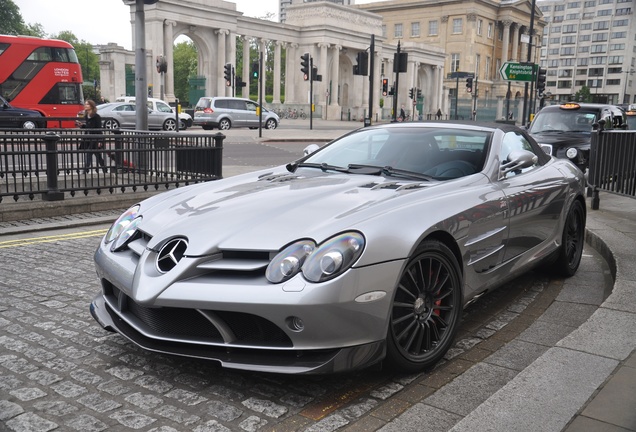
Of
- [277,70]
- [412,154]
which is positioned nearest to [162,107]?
[412,154]

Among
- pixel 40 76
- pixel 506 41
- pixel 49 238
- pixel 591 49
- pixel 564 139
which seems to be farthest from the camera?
pixel 591 49

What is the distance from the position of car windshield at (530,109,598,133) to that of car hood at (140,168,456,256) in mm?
11196

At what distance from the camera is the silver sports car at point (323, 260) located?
3.08m

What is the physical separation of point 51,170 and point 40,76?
80.7 ft

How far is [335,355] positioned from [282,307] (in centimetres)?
37

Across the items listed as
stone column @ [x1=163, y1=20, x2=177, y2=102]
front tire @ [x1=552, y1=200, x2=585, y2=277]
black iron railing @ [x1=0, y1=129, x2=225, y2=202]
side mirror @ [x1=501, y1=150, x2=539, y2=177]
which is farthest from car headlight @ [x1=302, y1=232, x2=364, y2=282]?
stone column @ [x1=163, y1=20, x2=177, y2=102]

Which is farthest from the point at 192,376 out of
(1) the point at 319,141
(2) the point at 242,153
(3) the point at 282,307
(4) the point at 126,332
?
(1) the point at 319,141

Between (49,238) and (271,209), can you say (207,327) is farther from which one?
(49,238)

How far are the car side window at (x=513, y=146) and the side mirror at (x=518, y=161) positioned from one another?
10 cm

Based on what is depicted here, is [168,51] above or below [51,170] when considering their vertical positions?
above

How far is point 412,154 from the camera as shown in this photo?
4.70 m

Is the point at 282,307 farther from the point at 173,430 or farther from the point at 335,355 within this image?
the point at 173,430

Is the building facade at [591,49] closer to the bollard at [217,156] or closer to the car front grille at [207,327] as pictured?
the bollard at [217,156]

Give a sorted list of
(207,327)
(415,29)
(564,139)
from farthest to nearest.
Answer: (415,29) < (564,139) < (207,327)
